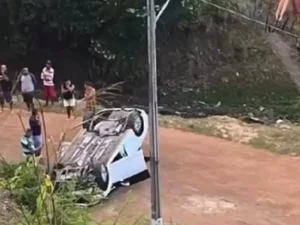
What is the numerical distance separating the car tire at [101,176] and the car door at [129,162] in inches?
12.3

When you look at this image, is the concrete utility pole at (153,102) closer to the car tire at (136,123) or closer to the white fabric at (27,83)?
the car tire at (136,123)

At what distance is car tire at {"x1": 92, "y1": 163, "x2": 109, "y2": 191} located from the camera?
11992 millimetres

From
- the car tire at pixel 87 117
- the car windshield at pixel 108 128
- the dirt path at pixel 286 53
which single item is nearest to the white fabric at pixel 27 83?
the car tire at pixel 87 117

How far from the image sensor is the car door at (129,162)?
41.4 feet

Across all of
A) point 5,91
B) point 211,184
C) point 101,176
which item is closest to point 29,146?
point 101,176

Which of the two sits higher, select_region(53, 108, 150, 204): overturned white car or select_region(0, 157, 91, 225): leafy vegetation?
select_region(0, 157, 91, 225): leafy vegetation

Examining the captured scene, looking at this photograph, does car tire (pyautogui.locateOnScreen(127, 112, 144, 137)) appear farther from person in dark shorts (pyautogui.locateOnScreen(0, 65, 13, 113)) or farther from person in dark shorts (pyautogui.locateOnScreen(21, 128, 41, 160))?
person in dark shorts (pyautogui.locateOnScreen(0, 65, 13, 113))

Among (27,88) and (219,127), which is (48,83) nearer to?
(27,88)

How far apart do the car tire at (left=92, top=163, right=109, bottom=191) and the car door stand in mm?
311

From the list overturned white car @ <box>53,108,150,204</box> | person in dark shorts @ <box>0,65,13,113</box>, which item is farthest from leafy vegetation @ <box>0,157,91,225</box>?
person in dark shorts @ <box>0,65,13,113</box>

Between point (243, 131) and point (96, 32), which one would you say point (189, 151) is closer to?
point (243, 131)

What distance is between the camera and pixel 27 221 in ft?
22.8

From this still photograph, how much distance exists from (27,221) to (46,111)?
10.2m

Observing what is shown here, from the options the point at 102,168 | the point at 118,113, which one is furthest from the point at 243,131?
the point at 102,168
